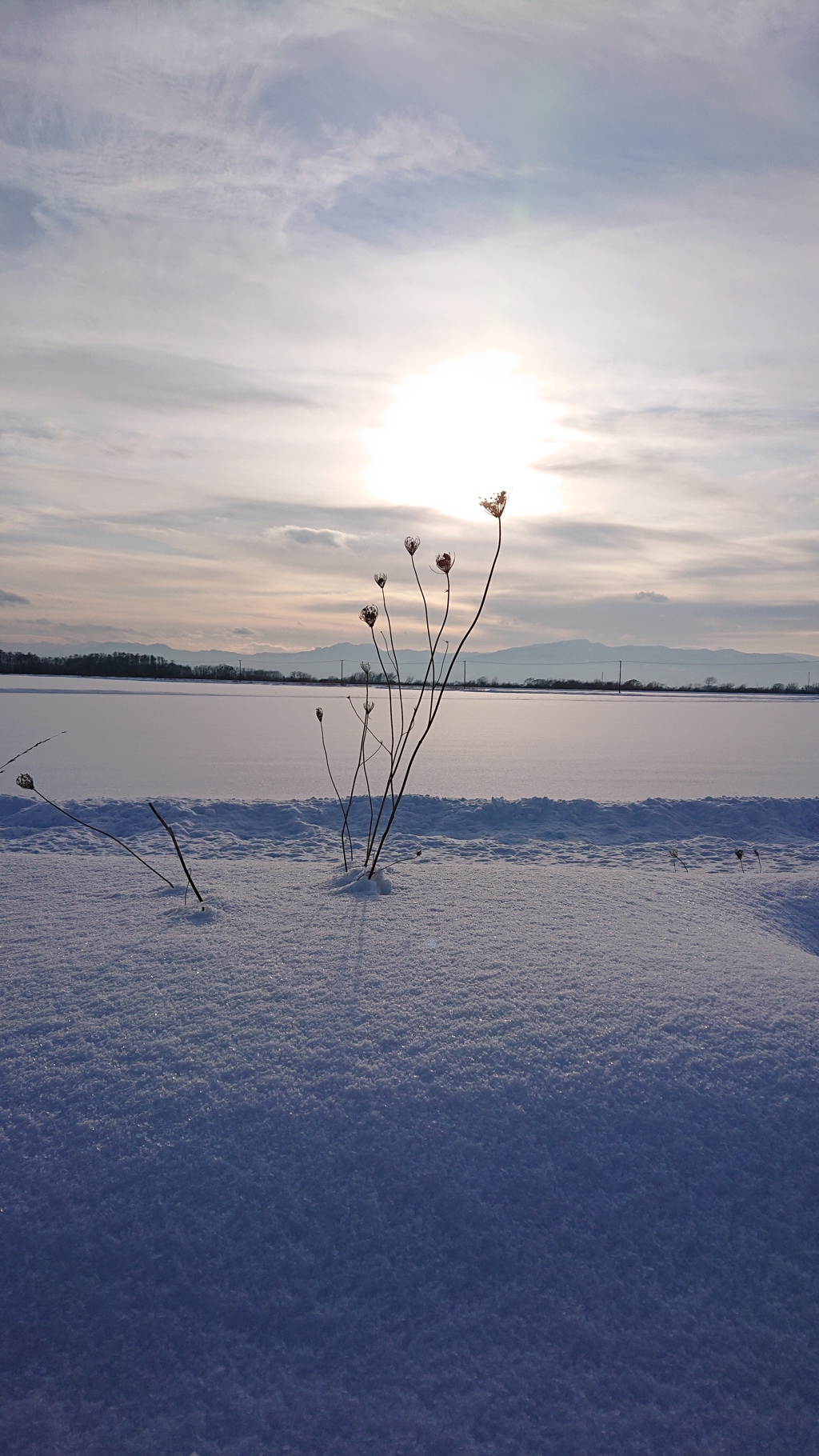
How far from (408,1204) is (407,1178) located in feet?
0.13

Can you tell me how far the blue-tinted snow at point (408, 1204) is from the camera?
0.92 meters

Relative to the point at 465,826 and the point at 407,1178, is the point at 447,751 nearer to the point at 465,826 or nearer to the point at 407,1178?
the point at 465,826

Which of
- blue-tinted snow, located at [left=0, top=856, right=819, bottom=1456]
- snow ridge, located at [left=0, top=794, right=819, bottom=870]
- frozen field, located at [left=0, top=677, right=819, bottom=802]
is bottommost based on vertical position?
blue-tinted snow, located at [left=0, top=856, right=819, bottom=1456]

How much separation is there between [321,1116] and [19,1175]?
509 millimetres

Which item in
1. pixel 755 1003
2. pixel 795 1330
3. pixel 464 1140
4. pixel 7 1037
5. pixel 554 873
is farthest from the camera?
pixel 554 873

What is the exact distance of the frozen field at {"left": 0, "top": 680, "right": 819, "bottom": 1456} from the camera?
36.6 inches

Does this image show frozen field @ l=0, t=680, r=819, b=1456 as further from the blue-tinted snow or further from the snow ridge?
the snow ridge

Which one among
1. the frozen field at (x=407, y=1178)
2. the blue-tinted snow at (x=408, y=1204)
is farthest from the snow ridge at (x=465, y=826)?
the blue-tinted snow at (x=408, y=1204)

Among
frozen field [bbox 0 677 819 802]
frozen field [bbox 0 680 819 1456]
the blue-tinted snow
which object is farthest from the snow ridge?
the blue-tinted snow

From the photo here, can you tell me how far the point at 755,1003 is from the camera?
170 centimetres

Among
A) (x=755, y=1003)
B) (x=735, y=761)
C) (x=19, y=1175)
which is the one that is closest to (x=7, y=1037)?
(x=19, y=1175)

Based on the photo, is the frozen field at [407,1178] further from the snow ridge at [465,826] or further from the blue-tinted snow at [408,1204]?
the snow ridge at [465,826]

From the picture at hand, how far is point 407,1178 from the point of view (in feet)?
3.89

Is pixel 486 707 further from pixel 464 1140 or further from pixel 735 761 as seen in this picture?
pixel 464 1140
